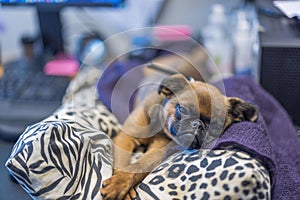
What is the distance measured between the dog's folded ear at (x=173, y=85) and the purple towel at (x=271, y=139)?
0.36ft

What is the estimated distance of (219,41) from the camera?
4.00ft

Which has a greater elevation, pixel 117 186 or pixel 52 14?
pixel 52 14

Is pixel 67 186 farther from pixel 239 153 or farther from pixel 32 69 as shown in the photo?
pixel 32 69

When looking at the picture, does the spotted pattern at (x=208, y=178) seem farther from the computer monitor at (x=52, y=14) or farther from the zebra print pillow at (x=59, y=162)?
the computer monitor at (x=52, y=14)

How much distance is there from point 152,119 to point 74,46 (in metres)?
0.74

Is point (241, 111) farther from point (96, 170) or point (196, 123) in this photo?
point (96, 170)

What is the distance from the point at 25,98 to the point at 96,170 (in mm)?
425

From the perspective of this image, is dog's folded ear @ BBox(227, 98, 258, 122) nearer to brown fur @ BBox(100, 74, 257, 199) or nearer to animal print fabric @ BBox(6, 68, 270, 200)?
brown fur @ BBox(100, 74, 257, 199)

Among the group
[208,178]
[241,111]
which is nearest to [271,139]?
[241,111]

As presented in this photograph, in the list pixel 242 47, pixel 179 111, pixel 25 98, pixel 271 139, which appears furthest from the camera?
pixel 242 47

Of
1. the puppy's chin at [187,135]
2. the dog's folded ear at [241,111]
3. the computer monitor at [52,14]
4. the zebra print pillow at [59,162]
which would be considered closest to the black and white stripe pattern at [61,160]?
the zebra print pillow at [59,162]

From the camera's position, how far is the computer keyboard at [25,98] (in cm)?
94

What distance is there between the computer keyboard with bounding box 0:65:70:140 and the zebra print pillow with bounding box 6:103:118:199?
0.83 ft

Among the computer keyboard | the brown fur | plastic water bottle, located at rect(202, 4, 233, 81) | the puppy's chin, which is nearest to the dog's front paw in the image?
the brown fur
